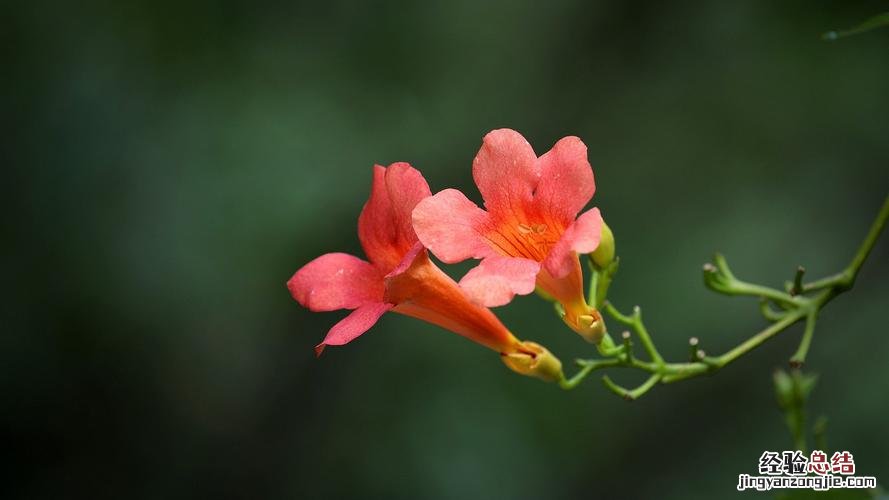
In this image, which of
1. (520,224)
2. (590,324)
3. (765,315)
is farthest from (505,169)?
(765,315)

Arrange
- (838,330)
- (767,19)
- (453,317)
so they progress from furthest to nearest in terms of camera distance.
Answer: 1. (767,19)
2. (838,330)
3. (453,317)

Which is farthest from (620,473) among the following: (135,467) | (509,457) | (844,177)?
(135,467)

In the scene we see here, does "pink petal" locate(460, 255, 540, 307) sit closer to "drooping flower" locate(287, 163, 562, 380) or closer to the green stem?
"drooping flower" locate(287, 163, 562, 380)

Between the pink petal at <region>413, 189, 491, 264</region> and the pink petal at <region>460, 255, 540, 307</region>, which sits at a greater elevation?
the pink petal at <region>413, 189, 491, 264</region>

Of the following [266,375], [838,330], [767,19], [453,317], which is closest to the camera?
[453,317]

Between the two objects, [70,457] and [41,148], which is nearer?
[41,148]

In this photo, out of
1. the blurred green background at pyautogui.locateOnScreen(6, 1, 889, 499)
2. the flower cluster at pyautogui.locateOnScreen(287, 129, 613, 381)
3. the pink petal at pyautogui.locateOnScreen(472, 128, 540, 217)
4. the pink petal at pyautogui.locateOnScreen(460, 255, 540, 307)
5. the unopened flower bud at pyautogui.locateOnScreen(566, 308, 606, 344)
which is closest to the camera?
the pink petal at pyautogui.locateOnScreen(460, 255, 540, 307)

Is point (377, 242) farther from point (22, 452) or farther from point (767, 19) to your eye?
point (22, 452)

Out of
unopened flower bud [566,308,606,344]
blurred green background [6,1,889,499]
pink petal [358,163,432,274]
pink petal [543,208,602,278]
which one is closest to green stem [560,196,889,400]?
unopened flower bud [566,308,606,344]
